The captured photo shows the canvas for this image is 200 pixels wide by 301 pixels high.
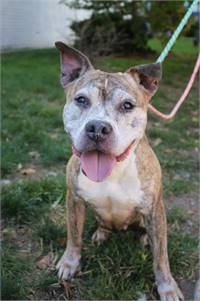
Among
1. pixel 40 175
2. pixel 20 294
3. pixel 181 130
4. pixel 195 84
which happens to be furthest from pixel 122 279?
pixel 195 84

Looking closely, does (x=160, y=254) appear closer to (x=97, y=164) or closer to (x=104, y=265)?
(x=104, y=265)

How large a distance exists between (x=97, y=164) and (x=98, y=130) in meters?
0.26

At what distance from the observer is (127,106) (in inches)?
112

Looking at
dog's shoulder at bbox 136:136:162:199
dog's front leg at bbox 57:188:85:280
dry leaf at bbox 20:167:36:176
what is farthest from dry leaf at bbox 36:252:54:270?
dry leaf at bbox 20:167:36:176

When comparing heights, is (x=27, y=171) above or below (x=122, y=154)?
below

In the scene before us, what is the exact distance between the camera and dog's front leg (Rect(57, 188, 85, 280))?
11.0ft

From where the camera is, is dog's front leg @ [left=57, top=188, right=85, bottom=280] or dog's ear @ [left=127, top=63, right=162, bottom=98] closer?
dog's ear @ [left=127, top=63, right=162, bottom=98]

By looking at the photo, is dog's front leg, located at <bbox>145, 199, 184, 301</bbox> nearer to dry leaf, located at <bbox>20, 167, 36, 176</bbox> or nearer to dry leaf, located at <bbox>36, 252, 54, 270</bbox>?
dry leaf, located at <bbox>36, 252, 54, 270</bbox>

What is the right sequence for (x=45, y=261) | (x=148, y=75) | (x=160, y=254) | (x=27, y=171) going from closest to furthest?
1. (x=148, y=75)
2. (x=160, y=254)
3. (x=45, y=261)
4. (x=27, y=171)

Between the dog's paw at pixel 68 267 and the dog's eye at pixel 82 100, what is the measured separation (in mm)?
1119

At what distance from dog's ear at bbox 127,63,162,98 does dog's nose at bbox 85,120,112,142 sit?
58 centimetres

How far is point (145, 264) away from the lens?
341 cm

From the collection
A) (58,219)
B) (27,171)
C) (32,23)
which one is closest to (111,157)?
(58,219)

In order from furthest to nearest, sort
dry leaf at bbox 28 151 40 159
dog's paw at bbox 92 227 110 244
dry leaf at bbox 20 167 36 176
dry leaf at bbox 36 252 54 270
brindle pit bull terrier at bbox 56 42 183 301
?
dry leaf at bbox 28 151 40 159 < dry leaf at bbox 20 167 36 176 < dog's paw at bbox 92 227 110 244 < dry leaf at bbox 36 252 54 270 < brindle pit bull terrier at bbox 56 42 183 301
